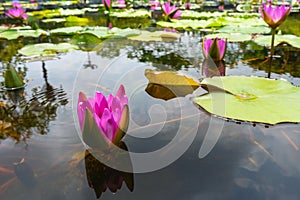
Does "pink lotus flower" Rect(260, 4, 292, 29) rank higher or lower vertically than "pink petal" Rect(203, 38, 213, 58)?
higher

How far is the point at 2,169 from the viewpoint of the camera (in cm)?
65

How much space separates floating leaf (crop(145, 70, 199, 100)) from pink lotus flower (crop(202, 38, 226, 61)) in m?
0.44

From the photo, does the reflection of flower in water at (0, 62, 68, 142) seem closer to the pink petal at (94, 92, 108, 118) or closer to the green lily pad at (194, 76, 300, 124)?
the pink petal at (94, 92, 108, 118)

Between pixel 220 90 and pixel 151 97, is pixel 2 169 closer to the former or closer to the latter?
pixel 151 97

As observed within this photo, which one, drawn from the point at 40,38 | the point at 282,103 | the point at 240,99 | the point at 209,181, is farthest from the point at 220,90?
the point at 40,38

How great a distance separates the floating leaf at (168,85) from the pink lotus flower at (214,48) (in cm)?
44

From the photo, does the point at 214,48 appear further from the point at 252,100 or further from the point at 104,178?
the point at 104,178

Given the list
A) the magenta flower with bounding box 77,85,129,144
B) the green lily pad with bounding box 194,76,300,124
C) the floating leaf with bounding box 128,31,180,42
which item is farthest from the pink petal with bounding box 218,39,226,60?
the magenta flower with bounding box 77,85,129,144

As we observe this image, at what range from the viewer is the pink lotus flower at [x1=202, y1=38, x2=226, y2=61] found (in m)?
1.54

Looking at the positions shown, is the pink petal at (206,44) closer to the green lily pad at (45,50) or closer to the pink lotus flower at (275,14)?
the pink lotus flower at (275,14)

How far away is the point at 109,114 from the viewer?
2.18 feet

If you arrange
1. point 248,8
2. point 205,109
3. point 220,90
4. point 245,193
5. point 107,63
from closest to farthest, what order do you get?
point 245,193
point 205,109
point 220,90
point 107,63
point 248,8

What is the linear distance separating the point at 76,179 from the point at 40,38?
2512 mm

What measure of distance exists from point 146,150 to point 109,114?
0.16 m
